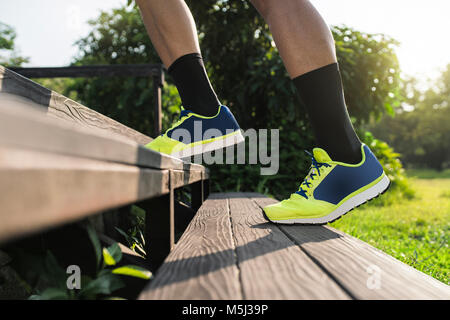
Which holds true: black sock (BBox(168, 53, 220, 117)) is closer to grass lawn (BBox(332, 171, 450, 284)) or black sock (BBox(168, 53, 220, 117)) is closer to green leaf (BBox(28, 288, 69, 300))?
green leaf (BBox(28, 288, 69, 300))

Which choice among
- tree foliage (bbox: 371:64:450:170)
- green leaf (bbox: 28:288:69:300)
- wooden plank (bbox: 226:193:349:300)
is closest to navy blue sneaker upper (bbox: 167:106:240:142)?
wooden plank (bbox: 226:193:349:300)

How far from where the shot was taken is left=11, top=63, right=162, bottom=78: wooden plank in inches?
A: 134

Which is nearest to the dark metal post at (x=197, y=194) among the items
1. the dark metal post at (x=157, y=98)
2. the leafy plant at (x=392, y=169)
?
the dark metal post at (x=157, y=98)

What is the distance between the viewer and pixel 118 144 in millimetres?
515

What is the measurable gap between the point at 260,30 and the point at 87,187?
5084 millimetres

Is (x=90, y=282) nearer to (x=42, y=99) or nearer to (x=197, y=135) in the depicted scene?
(x=42, y=99)

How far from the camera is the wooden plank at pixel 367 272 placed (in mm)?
666

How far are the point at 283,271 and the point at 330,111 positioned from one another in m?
0.67

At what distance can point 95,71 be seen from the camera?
3.43 m

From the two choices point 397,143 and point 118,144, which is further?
point 397,143

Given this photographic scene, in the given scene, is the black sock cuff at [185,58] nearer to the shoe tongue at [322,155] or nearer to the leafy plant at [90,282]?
the shoe tongue at [322,155]
